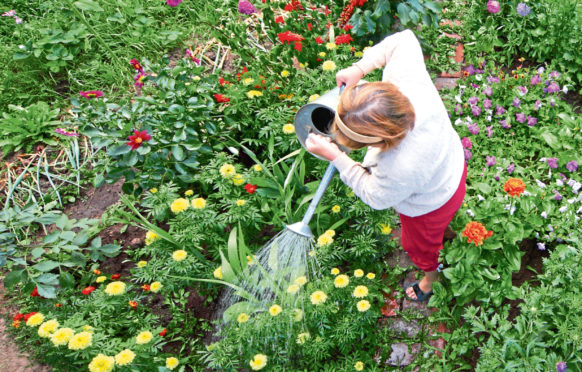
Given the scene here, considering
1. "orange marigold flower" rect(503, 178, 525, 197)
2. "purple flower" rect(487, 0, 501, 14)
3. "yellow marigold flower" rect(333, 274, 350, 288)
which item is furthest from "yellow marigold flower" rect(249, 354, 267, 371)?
"purple flower" rect(487, 0, 501, 14)

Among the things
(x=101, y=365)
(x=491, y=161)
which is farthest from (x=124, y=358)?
(x=491, y=161)

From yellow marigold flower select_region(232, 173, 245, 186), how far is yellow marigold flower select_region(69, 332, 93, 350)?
0.94 m

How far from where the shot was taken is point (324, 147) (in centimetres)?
146

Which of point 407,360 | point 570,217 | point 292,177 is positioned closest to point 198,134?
point 292,177

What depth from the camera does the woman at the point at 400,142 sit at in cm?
130

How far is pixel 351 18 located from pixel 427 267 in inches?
65.6

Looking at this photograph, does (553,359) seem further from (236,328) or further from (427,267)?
(236,328)

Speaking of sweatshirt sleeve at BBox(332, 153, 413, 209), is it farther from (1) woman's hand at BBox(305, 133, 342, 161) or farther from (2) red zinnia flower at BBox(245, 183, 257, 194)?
(2) red zinnia flower at BBox(245, 183, 257, 194)

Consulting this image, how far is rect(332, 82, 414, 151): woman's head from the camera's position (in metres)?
1.27

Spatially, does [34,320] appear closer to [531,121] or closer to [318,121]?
[318,121]

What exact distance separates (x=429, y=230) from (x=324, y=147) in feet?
2.13

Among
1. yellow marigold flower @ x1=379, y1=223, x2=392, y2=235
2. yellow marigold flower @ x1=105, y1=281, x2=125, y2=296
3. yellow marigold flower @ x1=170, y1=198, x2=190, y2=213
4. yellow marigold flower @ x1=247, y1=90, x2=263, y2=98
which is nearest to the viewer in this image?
yellow marigold flower @ x1=105, y1=281, x2=125, y2=296

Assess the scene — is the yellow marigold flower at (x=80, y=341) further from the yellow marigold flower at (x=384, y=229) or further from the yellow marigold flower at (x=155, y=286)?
the yellow marigold flower at (x=384, y=229)

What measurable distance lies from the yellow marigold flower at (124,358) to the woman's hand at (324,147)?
40.9 inches
